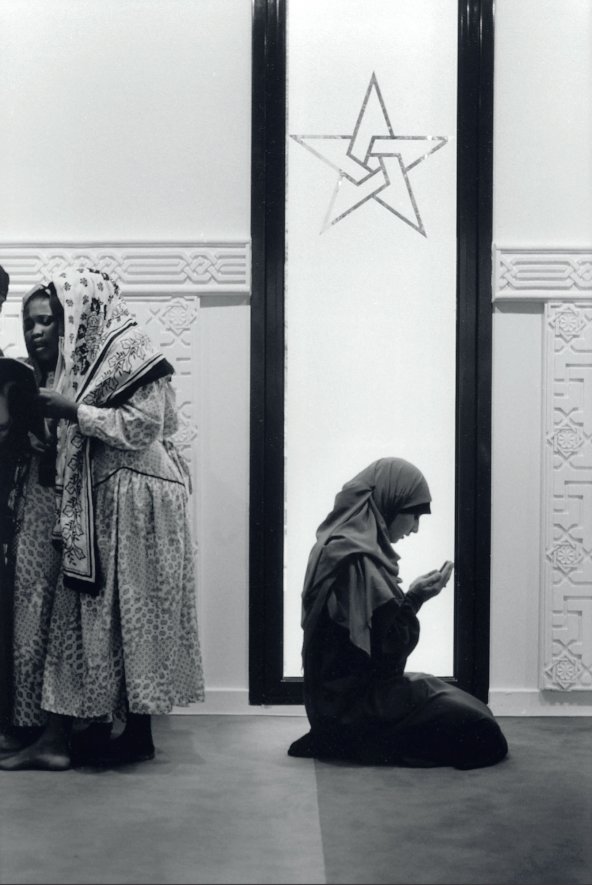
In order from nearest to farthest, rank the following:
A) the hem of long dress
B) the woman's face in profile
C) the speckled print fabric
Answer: the hem of long dress → the speckled print fabric → the woman's face in profile

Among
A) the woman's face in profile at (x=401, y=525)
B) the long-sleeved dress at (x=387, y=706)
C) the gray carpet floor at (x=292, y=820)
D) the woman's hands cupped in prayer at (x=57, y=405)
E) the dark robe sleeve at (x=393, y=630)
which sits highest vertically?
the woman's hands cupped in prayer at (x=57, y=405)

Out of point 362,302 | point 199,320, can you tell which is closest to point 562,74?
point 362,302

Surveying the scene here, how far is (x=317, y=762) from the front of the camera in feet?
11.2

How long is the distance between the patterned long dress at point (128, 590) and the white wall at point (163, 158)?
0.67 metres

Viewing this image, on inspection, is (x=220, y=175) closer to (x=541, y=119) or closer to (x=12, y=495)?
(x=541, y=119)

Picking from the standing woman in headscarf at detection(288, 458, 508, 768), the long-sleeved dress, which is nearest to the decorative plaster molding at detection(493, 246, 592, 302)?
the standing woman in headscarf at detection(288, 458, 508, 768)

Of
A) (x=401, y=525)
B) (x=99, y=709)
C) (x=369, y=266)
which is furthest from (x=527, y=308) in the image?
(x=99, y=709)

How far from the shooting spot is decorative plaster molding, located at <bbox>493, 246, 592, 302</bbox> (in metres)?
4.05

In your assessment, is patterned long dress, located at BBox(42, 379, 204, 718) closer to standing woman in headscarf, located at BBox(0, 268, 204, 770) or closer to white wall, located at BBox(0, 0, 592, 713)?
standing woman in headscarf, located at BBox(0, 268, 204, 770)

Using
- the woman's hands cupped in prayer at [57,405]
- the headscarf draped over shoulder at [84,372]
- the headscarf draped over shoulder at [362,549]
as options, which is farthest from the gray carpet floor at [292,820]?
the woman's hands cupped in prayer at [57,405]

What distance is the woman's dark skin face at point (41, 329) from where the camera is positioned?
3365 millimetres

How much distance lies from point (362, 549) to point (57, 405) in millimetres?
1009

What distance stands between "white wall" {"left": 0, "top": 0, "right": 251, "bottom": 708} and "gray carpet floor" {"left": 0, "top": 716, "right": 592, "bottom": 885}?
786mm

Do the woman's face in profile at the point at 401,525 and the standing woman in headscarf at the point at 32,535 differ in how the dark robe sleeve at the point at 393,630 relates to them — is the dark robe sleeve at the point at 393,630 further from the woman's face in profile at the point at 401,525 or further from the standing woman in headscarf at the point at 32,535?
the standing woman in headscarf at the point at 32,535
